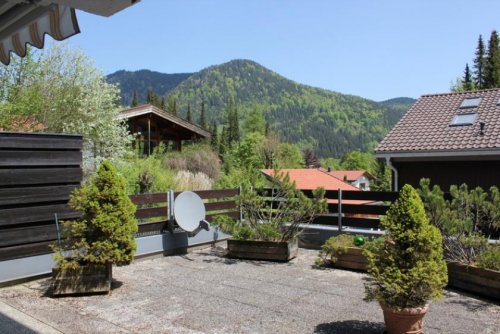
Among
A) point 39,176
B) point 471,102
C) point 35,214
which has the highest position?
point 471,102

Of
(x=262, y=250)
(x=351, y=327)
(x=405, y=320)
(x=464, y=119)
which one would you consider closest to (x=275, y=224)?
(x=262, y=250)

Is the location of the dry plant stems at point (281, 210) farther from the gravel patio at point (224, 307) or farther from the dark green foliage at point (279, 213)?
the gravel patio at point (224, 307)

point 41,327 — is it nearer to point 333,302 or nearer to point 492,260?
A: point 333,302

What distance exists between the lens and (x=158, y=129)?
83.7 ft

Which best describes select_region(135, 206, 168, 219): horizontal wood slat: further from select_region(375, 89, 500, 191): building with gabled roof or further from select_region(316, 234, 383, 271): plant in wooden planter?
select_region(375, 89, 500, 191): building with gabled roof

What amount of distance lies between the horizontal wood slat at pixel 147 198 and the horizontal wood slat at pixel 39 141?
1.31 meters

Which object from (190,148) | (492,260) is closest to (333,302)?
(492,260)

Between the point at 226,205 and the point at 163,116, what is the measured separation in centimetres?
1502

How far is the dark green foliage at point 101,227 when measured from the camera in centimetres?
580

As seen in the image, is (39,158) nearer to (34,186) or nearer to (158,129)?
(34,186)

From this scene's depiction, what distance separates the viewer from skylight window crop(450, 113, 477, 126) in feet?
43.8

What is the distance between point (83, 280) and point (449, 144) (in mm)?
10272

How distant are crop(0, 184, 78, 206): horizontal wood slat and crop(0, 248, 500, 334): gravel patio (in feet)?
3.82

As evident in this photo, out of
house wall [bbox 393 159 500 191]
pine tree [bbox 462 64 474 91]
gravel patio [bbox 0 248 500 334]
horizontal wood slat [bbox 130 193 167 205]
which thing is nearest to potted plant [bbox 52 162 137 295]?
gravel patio [bbox 0 248 500 334]
